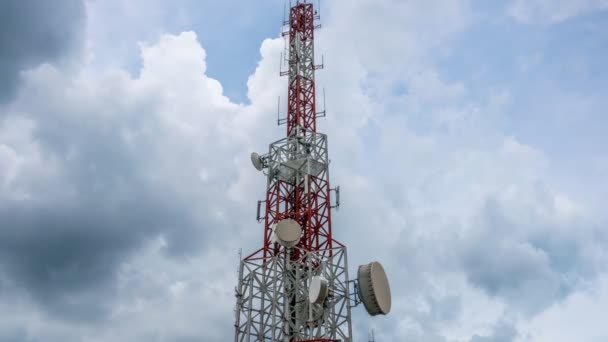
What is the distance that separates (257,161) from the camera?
48.5 metres

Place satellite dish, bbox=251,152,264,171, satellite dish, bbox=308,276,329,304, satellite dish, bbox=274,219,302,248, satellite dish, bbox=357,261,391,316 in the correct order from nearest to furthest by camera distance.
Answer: satellite dish, bbox=308,276,329,304 < satellite dish, bbox=357,261,391,316 < satellite dish, bbox=274,219,302,248 < satellite dish, bbox=251,152,264,171

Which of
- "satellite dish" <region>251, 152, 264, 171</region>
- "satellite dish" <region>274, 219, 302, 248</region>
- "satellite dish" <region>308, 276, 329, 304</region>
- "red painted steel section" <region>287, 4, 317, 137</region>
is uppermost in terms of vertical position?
"red painted steel section" <region>287, 4, 317, 137</region>

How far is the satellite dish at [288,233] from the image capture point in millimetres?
42094

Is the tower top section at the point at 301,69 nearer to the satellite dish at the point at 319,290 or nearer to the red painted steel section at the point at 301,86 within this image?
the red painted steel section at the point at 301,86

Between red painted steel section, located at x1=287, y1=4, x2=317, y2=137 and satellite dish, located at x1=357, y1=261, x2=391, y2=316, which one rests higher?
red painted steel section, located at x1=287, y1=4, x2=317, y2=137

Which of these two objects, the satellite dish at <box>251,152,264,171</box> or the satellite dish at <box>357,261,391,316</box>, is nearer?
the satellite dish at <box>357,261,391,316</box>

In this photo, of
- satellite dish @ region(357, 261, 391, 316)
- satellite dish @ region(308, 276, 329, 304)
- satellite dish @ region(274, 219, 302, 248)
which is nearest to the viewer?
satellite dish @ region(308, 276, 329, 304)

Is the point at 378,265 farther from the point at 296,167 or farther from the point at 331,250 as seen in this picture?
the point at 296,167

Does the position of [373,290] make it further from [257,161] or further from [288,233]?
[257,161]

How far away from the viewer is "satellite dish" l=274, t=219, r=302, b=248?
42.1 meters

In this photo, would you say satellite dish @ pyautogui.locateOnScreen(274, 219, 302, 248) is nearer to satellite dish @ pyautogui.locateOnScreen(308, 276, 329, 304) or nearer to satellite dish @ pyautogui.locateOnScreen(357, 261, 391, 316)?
satellite dish @ pyautogui.locateOnScreen(308, 276, 329, 304)

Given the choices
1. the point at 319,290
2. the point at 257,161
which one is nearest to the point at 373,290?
the point at 319,290

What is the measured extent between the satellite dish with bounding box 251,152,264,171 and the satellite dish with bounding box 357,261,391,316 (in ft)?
41.4

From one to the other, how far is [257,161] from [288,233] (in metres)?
8.42
